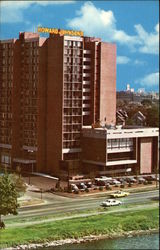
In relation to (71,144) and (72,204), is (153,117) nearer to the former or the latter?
(71,144)

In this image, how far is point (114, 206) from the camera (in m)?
7.12

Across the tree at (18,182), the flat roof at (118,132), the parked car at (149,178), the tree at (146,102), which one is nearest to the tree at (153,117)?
the flat roof at (118,132)

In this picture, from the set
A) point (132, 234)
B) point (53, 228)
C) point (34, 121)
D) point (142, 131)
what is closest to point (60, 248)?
point (53, 228)

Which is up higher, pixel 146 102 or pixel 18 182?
pixel 146 102

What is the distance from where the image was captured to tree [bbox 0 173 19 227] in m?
6.06

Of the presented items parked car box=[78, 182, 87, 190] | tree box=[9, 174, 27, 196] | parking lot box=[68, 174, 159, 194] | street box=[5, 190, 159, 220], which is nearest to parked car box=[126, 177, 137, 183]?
parking lot box=[68, 174, 159, 194]

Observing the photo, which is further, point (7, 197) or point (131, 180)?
point (131, 180)

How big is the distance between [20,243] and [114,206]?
4.75 feet

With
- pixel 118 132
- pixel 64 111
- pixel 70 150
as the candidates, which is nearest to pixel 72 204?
pixel 70 150

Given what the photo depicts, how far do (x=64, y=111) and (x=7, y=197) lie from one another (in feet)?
7.03

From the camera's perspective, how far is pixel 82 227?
6.58 m

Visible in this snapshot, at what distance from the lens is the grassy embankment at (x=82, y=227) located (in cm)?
614

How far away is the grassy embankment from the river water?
0.38 feet

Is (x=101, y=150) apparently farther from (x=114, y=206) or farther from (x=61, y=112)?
(x=114, y=206)
